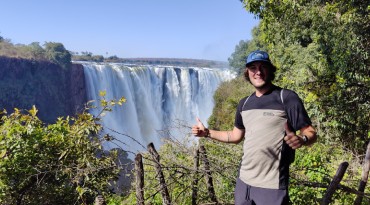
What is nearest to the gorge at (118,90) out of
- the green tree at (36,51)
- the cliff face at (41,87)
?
the cliff face at (41,87)

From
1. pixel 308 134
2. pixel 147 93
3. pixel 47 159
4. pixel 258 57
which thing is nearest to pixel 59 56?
pixel 147 93

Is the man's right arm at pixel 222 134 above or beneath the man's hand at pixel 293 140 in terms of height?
beneath

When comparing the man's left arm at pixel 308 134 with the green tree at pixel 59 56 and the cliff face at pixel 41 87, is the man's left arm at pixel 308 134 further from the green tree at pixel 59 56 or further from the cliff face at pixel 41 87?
the green tree at pixel 59 56

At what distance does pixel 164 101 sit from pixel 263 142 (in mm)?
33968

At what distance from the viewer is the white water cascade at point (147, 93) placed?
30719 mm

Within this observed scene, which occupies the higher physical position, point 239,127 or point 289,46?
point 289,46

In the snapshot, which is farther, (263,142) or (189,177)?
(189,177)

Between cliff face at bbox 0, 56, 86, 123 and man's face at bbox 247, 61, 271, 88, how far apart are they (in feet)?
108

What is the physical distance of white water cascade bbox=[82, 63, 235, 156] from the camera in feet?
101

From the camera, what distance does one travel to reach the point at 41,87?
35031mm

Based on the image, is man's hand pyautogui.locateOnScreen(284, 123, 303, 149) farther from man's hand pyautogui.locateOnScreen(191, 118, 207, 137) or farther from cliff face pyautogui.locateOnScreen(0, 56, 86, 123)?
cliff face pyautogui.locateOnScreen(0, 56, 86, 123)

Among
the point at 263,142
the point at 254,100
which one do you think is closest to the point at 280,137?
the point at 263,142

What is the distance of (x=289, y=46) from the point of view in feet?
34.1

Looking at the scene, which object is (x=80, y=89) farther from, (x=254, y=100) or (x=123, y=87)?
(x=254, y=100)
